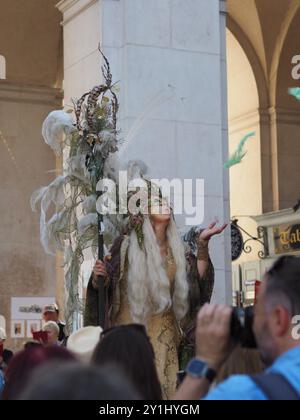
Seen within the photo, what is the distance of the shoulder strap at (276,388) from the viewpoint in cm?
233

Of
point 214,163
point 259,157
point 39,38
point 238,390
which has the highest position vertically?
point 39,38

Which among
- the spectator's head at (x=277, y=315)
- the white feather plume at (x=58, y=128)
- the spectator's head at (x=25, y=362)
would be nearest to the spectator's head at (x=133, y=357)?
the spectator's head at (x=25, y=362)

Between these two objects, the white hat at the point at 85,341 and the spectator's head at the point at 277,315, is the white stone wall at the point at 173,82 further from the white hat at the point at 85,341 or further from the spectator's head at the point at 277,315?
the spectator's head at the point at 277,315

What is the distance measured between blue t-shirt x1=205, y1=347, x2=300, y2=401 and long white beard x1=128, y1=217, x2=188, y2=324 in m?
4.25

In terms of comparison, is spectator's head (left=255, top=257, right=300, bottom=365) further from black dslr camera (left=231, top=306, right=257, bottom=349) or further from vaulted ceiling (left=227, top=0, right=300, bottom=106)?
vaulted ceiling (left=227, top=0, right=300, bottom=106)

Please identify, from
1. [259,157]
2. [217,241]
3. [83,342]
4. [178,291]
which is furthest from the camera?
[259,157]

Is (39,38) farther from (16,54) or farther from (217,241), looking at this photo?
(217,241)

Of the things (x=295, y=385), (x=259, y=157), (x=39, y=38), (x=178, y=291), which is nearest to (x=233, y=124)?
(x=259, y=157)

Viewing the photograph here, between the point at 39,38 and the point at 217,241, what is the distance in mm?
6869

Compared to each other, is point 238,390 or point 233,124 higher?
point 233,124

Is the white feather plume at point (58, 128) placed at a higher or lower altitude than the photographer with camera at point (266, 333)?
higher

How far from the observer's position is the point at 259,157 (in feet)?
64.4

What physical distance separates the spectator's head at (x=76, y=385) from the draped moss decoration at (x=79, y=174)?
5.28m
